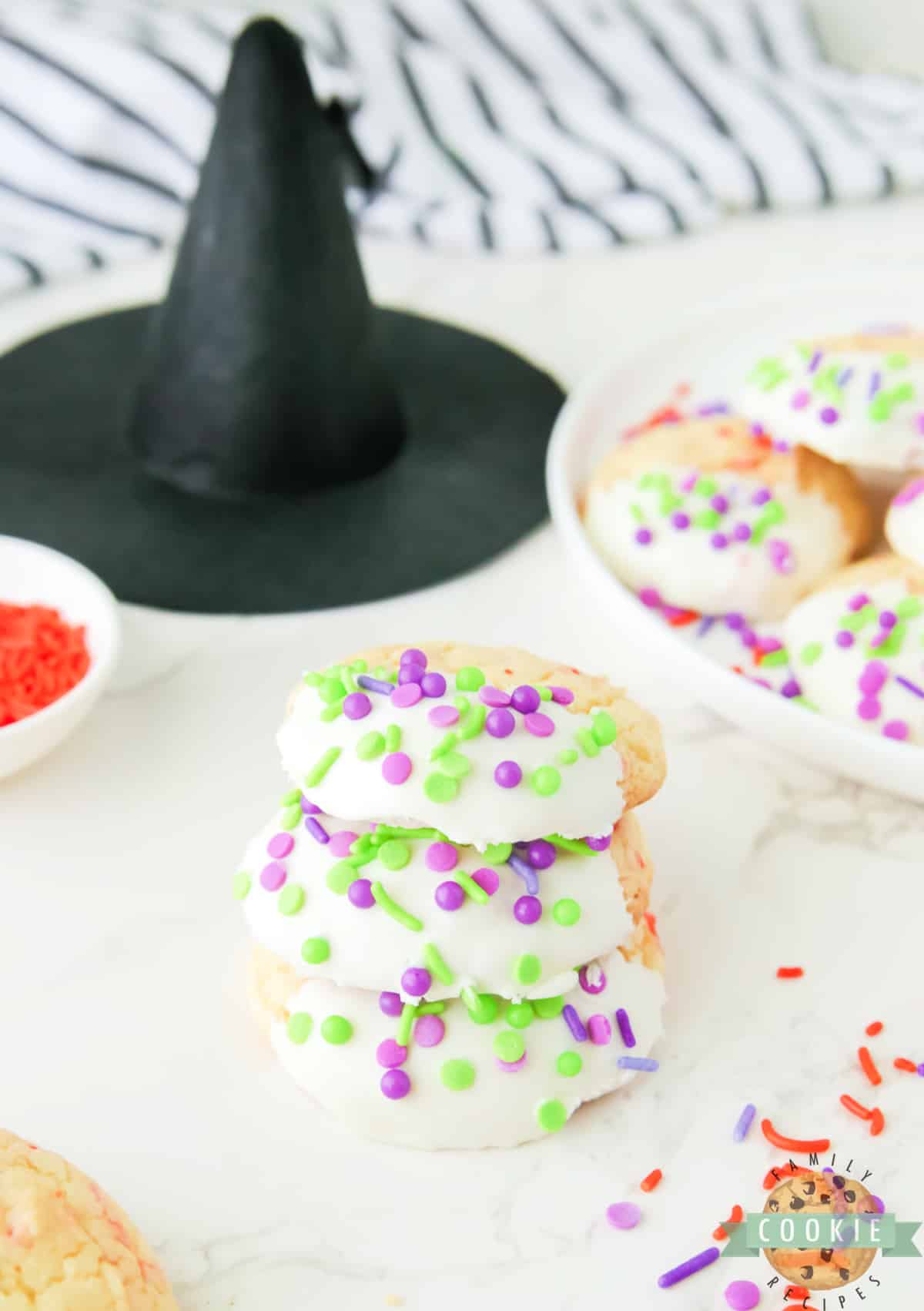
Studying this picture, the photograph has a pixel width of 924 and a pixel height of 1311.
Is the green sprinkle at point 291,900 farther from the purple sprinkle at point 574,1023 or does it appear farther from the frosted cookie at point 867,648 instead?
the frosted cookie at point 867,648

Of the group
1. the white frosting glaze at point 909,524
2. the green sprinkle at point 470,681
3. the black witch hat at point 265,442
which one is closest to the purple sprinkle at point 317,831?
the green sprinkle at point 470,681

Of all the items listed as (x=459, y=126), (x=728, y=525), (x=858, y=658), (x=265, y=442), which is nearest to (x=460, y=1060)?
(x=858, y=658)

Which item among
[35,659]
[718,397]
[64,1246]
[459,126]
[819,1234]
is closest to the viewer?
[64,1246]

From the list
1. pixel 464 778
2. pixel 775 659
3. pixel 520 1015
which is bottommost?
pixel 775 659

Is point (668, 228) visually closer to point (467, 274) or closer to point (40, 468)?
point (467, 274)

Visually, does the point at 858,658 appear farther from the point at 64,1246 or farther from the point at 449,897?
the point at 64,1246

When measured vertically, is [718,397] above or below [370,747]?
below

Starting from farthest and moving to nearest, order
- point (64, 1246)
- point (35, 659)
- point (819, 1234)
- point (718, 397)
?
point (718, 397) < point (35, 659) < point (819, 1234) < point (64, 1246)
